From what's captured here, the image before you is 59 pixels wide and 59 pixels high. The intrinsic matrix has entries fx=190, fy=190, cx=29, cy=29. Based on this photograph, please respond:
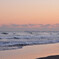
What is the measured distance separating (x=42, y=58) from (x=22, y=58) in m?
1.35

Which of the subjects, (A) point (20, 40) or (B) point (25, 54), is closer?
(B) point (25, 54)

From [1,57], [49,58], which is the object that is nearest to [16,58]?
[1,57]

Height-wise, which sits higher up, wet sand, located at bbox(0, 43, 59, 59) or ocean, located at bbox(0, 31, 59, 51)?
wet sand, located at bbox(0, 43, 59, 59)

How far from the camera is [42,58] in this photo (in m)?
12.7

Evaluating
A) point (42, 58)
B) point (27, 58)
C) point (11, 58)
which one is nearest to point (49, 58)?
point (42, 58)

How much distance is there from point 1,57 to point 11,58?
0.86 metres

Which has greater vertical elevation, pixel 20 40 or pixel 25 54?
A: pixel 25 54

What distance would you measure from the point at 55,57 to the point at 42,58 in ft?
3.24

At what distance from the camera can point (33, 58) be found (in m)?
12.6

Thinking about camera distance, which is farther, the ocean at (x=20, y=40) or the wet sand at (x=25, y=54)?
the ocean at (x=20, y=40)

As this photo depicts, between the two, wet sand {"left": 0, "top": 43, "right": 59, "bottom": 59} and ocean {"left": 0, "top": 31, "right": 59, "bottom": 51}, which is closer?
wet sand {"left": 0, "top": 43, "right": 59, "bottom": 59}

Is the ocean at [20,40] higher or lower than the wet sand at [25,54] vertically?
lower

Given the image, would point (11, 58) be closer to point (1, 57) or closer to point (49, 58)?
point (1, 57)

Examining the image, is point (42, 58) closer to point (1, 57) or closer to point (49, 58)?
point (49, 58)
